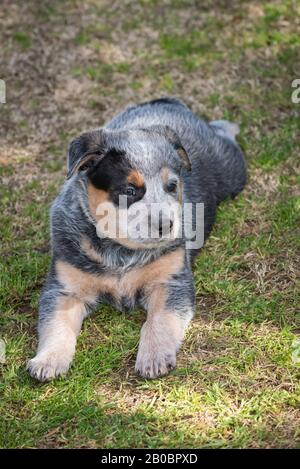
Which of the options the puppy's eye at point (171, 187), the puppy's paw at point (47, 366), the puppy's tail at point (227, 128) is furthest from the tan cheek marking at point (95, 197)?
the puppy's tail at point (227, 128)

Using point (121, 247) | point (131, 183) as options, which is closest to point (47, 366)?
point (121, 247)

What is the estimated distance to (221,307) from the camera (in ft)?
16.2

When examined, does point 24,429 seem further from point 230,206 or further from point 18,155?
point 18,155

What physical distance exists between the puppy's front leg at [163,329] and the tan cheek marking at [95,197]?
0.67 meters

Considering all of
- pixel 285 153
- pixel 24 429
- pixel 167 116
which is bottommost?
pixel 24 429

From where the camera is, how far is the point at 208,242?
557 centimetres

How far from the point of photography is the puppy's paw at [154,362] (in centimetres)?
432

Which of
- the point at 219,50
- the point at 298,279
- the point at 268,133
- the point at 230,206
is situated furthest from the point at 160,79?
the point at 298,279

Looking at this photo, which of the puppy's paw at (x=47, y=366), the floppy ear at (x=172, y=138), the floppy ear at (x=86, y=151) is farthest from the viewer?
the floppy ear at (x=172, y=138)

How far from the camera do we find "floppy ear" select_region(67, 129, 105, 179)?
14.8 ft

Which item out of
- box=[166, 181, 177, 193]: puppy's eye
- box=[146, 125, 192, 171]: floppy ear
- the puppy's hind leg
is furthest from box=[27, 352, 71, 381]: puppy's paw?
box=[146, 125, 192, 171]: floppy ear

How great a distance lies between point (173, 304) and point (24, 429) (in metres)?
1.24

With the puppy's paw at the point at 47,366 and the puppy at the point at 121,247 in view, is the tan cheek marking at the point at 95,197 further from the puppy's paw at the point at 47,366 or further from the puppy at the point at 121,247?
the puppy's paw at the point at 47,366

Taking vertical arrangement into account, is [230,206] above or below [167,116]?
below
